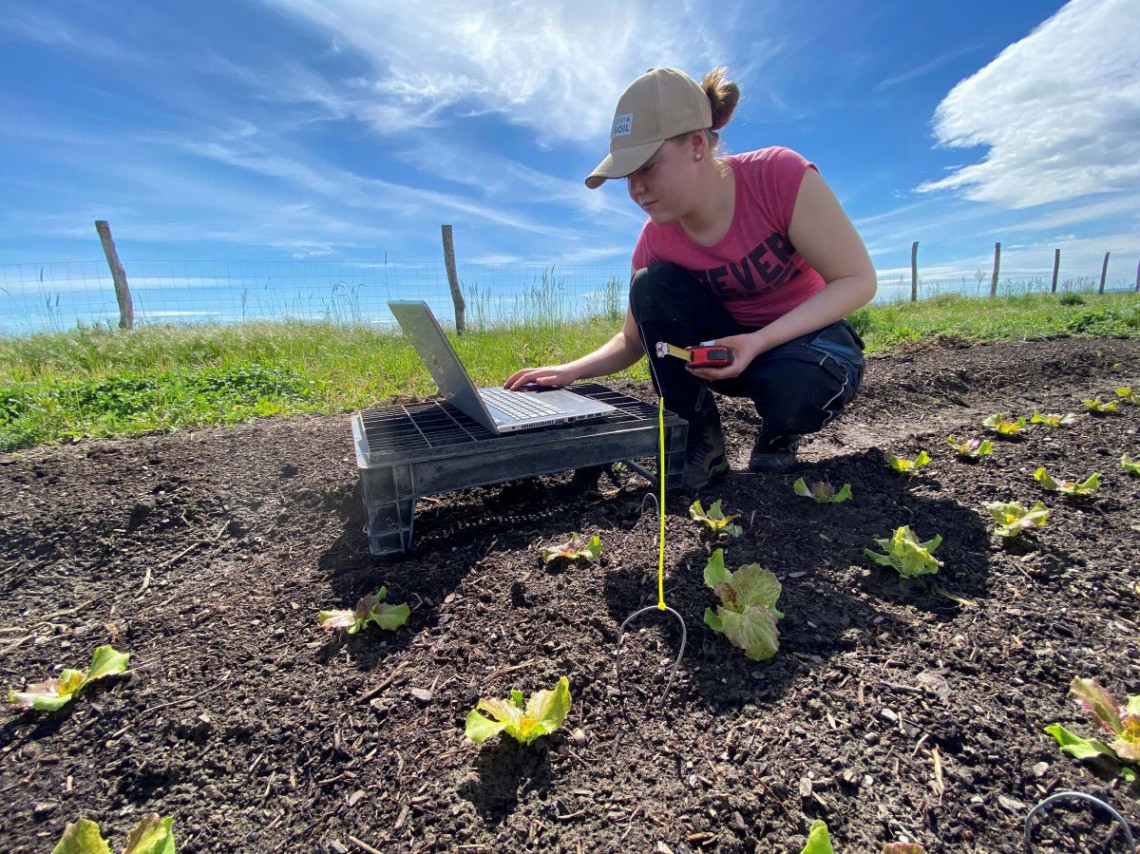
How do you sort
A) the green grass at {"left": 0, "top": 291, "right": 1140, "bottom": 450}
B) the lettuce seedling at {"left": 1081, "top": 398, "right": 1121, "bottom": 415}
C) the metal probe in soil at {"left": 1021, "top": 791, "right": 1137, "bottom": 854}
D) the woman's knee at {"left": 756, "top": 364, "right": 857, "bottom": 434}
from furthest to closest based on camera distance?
the green grass at {"left": 0, "top": 291, "right": 1140, "bottom": 450} → the lettuce seedling at {"left": 1081, "top": 398, "right": 1121, "bottom": 415} → the woman's knee at {"left": 756, "top": 364, "right": 857, "bottom": 434} → the metal probe in soil at {"left": 1021, "top": 791, "right": 1137, "bottom": 854}

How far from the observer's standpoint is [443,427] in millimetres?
2318

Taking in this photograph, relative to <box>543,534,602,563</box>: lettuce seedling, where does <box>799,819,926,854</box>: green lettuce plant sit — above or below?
below

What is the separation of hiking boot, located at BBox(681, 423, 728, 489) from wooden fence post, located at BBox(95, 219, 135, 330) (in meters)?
11.2

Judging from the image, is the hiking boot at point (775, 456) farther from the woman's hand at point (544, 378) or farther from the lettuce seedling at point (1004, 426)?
the lettuce seedling at point (1004, 426)

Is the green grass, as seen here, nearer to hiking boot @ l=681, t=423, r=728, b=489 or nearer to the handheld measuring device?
hiking boot @ l=681, t=423, r=728, b=489

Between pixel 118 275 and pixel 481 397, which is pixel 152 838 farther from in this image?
pixel 118 275

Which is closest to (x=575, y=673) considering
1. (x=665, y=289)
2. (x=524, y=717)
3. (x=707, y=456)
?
(x=524, y=717)

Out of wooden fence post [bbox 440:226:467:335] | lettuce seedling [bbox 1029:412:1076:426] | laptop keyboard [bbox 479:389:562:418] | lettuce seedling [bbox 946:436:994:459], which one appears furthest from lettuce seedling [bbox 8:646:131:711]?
wooden fence post [bbox 440:226:467:335]

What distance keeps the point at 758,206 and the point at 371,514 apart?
1.88 metres

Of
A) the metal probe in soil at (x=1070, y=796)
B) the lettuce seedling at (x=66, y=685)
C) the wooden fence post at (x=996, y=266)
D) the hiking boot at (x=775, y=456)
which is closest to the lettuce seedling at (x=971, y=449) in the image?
the hiking boot at (x=775, y=456)

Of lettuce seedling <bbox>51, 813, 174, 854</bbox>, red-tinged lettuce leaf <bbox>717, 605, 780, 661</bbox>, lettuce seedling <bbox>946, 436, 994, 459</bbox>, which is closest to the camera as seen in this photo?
lettuce seedling <bbox>51, 813, 174, 854</bbox>

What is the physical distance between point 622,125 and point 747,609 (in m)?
1.66

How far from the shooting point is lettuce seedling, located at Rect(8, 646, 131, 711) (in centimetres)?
132

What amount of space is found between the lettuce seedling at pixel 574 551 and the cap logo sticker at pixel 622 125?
1421 mm
